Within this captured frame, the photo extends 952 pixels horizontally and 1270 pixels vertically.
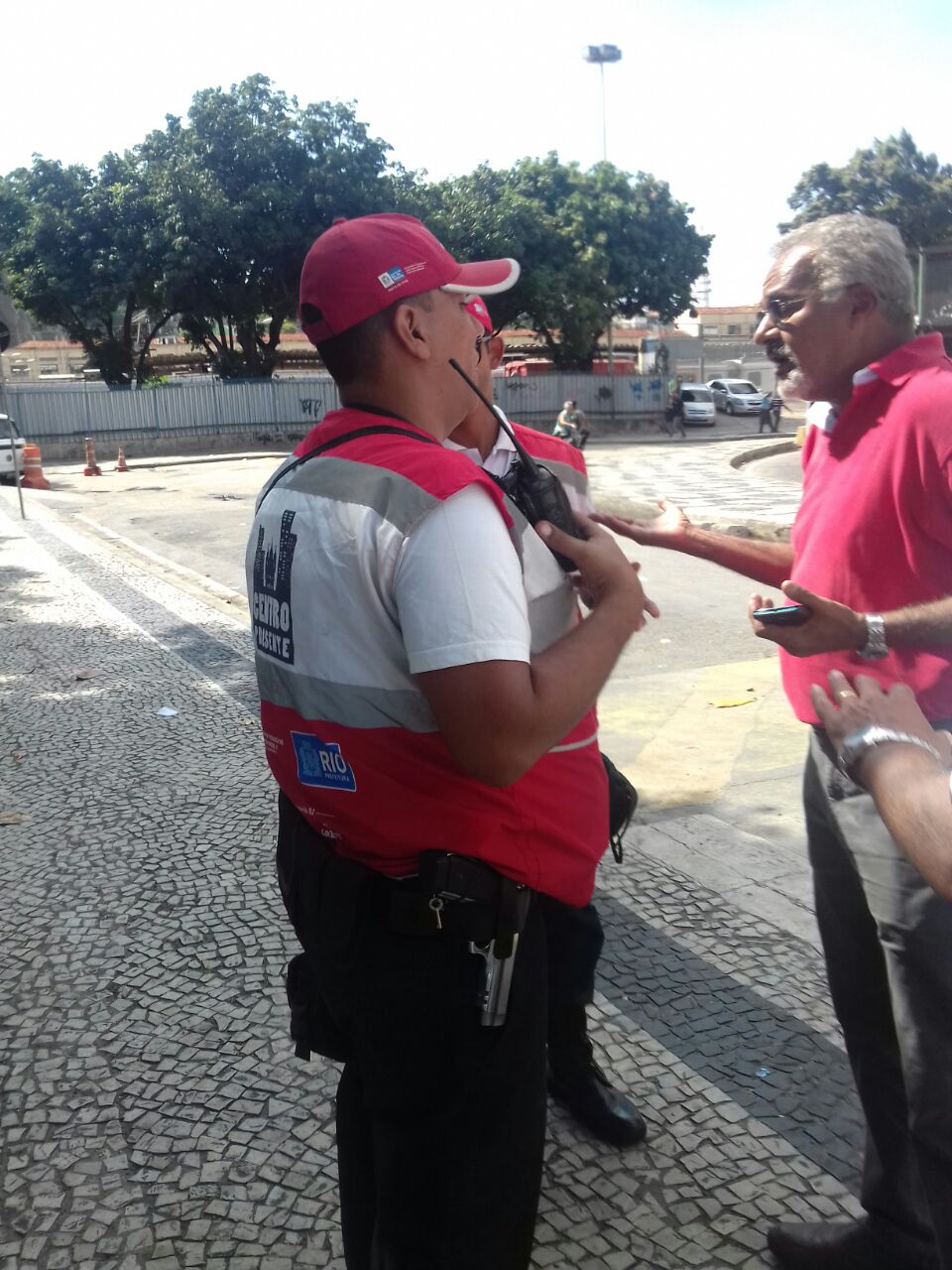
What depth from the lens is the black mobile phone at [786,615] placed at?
1.94 metres

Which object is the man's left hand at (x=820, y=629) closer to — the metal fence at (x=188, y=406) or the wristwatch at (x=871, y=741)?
the wristwatch at (x=871, y=741)

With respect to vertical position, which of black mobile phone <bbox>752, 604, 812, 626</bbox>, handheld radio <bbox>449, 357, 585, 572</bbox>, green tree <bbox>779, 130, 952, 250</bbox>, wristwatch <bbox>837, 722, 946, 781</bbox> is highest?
green tree <bbox>779, 130, 952, 250</bbox>

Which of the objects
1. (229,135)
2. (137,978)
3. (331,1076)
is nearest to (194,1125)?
(331,1076)

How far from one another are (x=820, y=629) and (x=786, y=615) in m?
0.07

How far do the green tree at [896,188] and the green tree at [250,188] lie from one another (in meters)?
23.3

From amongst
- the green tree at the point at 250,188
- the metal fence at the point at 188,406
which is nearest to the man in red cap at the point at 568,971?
the metal fence at the point at 188,406

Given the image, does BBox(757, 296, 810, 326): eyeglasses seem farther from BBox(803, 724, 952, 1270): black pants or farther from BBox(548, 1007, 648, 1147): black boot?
BBox(548, 1007, 648, 1147): black boot

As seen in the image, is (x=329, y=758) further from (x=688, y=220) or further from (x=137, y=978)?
(x=688, y=220)

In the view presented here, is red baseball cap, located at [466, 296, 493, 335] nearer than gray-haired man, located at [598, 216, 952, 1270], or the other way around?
red baseball cap, located at [466, 296, 493, 335]

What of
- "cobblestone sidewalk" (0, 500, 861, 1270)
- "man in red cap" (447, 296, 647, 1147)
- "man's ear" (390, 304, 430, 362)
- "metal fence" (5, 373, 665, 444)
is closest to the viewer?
"man's ear" (390, 304, 430, 362)

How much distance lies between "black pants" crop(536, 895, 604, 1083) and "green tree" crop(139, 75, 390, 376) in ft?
109

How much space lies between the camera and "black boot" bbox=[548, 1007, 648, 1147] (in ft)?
8.13

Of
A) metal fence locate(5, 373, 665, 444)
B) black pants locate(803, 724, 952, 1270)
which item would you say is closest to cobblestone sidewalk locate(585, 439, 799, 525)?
metal fence locate(5, 373, 665, 444)

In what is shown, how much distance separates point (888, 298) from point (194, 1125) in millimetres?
2285
